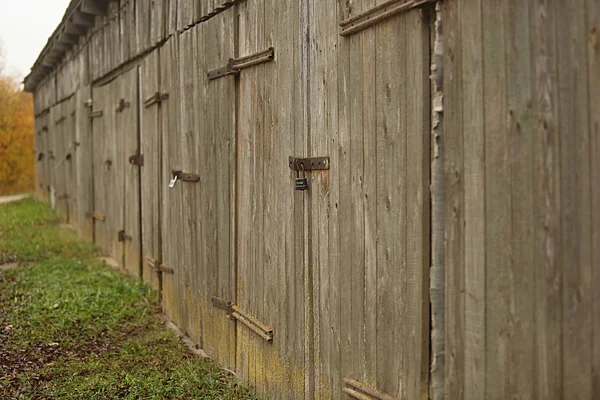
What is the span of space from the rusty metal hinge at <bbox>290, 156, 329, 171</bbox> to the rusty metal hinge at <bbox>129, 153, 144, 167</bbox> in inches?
199

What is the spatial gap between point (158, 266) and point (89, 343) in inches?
61.6

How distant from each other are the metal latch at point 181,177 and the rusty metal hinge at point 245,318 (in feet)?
3.97

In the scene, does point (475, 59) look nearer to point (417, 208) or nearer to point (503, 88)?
point (503, 88)

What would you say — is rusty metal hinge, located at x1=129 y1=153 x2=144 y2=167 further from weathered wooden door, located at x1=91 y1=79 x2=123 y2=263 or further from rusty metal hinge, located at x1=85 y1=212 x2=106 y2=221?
rusty metal hinge, located at x1=85 y1=212 x2=106 y2=221

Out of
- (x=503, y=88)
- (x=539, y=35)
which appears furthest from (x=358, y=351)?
(x=539, y=35)

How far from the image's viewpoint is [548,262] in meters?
2.37

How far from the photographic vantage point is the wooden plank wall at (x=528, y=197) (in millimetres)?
2334

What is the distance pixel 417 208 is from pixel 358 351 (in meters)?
0.96

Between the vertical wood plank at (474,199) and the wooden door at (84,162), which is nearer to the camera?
the vertical wood plank at (474,199)

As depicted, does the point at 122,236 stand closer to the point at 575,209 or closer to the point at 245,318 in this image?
the point at 245,318

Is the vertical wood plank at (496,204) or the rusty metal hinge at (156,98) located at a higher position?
the rusty metal hinge at (156,98)

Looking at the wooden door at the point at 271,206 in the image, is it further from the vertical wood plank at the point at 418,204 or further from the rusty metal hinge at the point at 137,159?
the rusty metal hinge at the point at 137,159

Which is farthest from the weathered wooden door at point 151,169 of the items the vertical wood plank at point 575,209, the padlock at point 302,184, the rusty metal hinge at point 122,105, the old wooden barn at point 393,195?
the vertical wood plank at point 575,209

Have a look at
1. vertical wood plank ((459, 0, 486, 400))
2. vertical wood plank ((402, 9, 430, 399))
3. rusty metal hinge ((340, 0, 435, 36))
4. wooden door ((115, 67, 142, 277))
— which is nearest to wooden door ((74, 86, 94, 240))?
wooden door ((115, 67, 142, 277))
